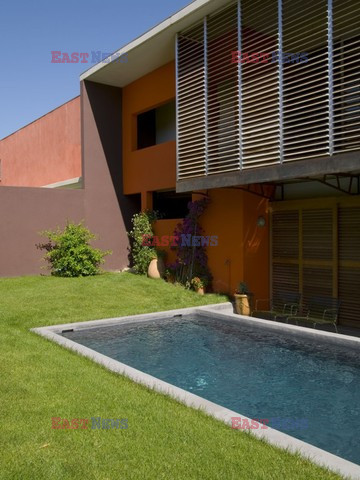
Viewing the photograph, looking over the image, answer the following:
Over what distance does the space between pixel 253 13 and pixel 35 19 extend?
19.5 ft

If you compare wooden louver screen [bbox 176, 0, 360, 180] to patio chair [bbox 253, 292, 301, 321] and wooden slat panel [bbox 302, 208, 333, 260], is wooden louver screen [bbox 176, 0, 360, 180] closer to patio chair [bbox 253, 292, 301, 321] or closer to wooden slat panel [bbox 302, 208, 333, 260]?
wooden slat panel [bbox 302, 208, 333, 260]

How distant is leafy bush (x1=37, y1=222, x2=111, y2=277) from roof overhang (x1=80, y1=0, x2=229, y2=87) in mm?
5317

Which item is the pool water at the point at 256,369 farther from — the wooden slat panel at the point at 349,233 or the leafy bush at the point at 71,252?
the leafy bush at the point at 71,252

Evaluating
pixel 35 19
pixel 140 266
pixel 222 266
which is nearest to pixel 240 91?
pixel 222 266

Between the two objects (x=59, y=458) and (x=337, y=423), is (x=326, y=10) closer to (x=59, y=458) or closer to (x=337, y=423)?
(x=337, y=423)

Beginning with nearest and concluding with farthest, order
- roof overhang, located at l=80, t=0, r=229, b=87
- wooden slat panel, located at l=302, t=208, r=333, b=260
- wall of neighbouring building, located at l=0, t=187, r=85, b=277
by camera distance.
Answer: wooden slat panel, located at l=302, t=208, r=333, b=260 < roof overhang, located at l=80, t=0, r=229, b=87 < wall of neighbouring building, located at l=0, t=187, r=85, b=277

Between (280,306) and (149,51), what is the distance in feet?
27.2

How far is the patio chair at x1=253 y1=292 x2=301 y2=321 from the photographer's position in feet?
35.2

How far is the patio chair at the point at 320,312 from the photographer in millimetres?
9570

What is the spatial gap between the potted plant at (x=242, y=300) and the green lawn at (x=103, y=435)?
5.12m

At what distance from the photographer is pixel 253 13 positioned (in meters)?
9.61

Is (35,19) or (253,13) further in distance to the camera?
(35,19)

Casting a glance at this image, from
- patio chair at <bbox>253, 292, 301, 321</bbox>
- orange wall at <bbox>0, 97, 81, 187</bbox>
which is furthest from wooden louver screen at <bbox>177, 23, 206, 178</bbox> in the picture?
orange wall at <bbox>0, 97, 81, 187</bbox>

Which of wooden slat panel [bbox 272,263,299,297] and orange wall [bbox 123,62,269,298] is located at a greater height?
orange wall [bbox 123,62,269,298]
